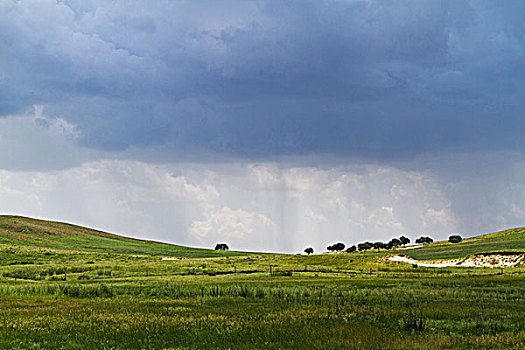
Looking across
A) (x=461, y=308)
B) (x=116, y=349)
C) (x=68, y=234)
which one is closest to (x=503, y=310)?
(x=461, y=308)

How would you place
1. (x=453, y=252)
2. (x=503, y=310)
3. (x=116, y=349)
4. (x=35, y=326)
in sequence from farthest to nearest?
1. (x=453, y=252)
2. (x=503, y=310)
3. (x=35, y=326)
4. (x=116, y=349)

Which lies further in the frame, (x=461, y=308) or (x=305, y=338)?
(x=461, y=308)

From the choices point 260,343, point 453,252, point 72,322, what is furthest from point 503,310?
point 453,252

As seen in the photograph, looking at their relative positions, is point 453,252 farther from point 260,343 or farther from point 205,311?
point 260,343

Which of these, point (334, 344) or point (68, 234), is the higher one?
point (68, 234)

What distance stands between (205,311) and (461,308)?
55.3 ft

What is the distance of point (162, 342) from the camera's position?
63.7ft

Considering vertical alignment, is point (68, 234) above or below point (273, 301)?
above

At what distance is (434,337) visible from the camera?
19.6m

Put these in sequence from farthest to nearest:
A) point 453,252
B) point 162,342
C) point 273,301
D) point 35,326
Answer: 1. point 453,252
2. point 273,301
3. point 35,326
4. point 162,342

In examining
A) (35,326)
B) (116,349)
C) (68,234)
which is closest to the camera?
(116,349)

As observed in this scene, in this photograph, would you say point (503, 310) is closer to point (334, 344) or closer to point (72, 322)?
point (334, 344)

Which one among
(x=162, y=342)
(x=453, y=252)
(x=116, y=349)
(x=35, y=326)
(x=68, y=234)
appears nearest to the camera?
(x=116, y=349)

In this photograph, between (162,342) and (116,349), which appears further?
(162,342)
